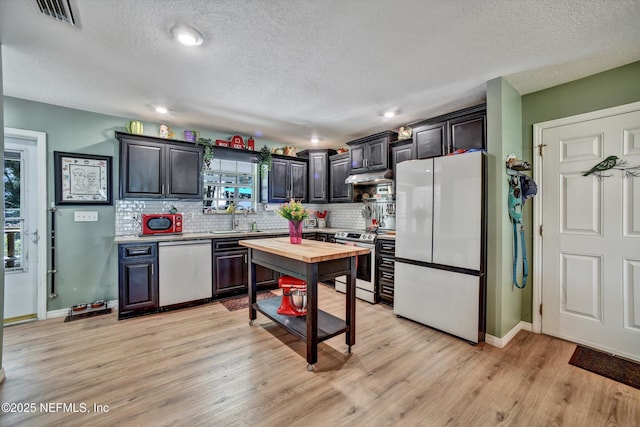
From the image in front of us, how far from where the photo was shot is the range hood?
3953 millimetres

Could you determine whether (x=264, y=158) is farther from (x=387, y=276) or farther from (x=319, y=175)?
(x=387, y=276)

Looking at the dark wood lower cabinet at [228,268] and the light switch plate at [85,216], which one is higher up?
the light switch plate at [85,216]

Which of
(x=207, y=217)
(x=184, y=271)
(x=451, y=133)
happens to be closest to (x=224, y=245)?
(x=184, y=271)

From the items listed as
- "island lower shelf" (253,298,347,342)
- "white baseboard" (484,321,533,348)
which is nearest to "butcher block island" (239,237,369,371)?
"island lower shelf" (253,298,347,342)

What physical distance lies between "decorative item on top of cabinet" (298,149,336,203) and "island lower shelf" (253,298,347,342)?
2.53m

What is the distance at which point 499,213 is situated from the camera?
2582mm

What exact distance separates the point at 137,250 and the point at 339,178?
3200mm

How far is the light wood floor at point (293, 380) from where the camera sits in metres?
1.68

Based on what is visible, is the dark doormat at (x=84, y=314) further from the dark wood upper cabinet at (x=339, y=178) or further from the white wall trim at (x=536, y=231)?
the white wall trim at (x=536, y=231)

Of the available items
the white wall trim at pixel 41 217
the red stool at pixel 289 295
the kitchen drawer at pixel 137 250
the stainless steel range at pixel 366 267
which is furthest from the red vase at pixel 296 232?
the white wall trim at pixel 41 217

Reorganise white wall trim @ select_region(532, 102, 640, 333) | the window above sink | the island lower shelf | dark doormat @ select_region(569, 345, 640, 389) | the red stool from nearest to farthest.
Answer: dark doormat @ select_region(569, 345, 640, 389) < the island lower shelf < the red stool < white wall trim @ select_region(532, 102, 640, 333) < the window above sink

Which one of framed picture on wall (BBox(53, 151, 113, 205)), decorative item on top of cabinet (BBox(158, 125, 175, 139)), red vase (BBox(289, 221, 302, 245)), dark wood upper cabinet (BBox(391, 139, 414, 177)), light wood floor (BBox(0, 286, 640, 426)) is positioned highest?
decorative item on top of cabinet (BBox(158, 125, 175, 139))

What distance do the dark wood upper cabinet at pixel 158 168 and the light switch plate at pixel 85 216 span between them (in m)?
0.49

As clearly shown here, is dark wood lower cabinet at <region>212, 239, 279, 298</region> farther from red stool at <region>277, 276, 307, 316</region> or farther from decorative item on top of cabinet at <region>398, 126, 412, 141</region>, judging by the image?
decorative item on top of cabinet at <region>398, 126, 412, 141</region>
